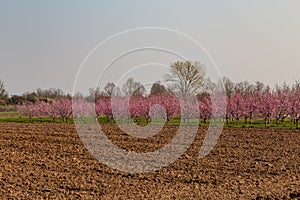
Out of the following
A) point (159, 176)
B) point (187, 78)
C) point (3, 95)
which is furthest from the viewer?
point (3, 95)

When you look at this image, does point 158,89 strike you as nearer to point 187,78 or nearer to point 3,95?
point 187,78

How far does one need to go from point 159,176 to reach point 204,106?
99.0 feet

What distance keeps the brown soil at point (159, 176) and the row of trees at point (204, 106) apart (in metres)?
19.5

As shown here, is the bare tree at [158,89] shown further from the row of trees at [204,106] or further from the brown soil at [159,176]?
the brown soil at [159,176]

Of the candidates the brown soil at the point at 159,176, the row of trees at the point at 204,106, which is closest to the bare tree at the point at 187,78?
the row of trees at the point at 204,106

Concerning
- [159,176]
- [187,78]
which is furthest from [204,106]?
[159,176]

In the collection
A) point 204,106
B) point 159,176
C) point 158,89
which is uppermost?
point 158,89

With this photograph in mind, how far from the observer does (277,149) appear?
17312mm

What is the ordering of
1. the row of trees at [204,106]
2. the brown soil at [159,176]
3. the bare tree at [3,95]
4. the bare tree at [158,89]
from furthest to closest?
1. the bare tree at [3,95]
2. the bare tree at [158,89]
3. the row of trees at [204,106]
4. the brown soil at [159,176]

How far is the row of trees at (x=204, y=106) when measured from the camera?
35.6m

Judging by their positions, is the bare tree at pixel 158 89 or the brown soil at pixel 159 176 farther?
the bare tree at pixel 158 89

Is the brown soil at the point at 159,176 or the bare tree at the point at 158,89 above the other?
the bare tree at the point at 158,89

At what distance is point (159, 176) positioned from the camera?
37.8 feet

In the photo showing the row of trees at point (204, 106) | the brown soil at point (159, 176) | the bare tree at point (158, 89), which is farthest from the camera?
the bare tree at point (158, 89)
